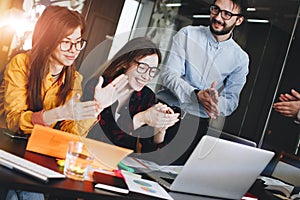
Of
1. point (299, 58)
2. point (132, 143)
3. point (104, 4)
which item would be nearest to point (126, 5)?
point (104, 4)

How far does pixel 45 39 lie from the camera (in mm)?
2023

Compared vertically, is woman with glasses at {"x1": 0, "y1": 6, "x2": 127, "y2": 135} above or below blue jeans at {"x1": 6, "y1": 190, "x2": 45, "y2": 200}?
above

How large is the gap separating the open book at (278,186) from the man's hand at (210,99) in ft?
1.67

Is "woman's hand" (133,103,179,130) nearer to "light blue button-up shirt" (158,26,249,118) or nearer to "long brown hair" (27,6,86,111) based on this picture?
"light blue button-up shirt" (158,26,249,118)

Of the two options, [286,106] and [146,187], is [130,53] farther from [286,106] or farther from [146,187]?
[286,106]

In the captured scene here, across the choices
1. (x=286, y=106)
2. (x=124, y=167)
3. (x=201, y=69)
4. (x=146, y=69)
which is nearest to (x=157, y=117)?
(x=146, y=69)

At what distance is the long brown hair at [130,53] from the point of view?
2.16 meters

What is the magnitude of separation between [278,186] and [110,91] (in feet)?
3.74

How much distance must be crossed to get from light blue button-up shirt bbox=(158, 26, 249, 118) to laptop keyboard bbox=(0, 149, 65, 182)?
41.1 inches

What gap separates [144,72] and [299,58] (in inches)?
42.7

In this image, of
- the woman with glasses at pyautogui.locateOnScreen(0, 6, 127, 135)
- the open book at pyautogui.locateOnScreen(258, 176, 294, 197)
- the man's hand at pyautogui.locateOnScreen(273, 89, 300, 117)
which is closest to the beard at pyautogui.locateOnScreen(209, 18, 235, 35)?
the man's hand at pyautogui.locateOnScreen(273, 89, 300, 117)

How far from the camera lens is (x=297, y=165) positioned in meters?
2.72

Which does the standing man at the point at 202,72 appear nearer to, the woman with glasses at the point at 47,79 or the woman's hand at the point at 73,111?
the woman's hand at the point at 73,111

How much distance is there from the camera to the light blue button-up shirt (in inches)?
92.9
